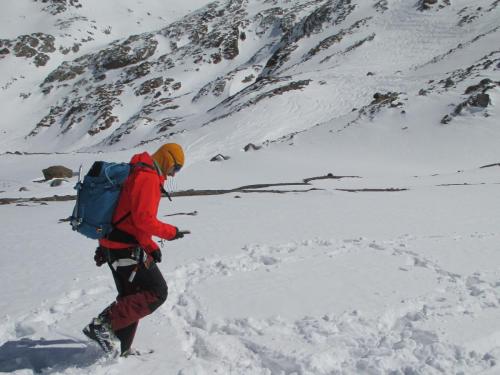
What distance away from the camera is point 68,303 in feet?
20.3

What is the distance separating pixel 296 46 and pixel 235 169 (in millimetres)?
50054

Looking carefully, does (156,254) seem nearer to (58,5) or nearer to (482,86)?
Answer: (482,86)

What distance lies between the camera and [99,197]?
4.10 m

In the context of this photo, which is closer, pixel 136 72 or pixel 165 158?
pixel 165 158

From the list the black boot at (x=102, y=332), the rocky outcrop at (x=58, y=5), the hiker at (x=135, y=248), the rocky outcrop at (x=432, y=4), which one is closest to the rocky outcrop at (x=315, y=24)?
the rocky outcrop at (x=432, y=4)

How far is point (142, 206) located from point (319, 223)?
7.96 m

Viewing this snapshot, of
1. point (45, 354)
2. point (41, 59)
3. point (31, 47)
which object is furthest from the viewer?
point (31, 47)

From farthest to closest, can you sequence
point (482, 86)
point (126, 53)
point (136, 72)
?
point (126, 53)
point (136, 72)
point (482, 86)

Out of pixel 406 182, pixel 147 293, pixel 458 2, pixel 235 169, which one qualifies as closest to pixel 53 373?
pixel 147 293

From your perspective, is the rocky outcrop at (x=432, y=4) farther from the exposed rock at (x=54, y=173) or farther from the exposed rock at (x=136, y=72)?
the exposed rock at (x=136, y=72)

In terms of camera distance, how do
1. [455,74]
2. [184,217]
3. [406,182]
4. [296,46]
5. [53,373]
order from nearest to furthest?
[53,373] → [184,217] → [406,182] → [455,74] → [296,46]

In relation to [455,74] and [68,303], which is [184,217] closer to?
[68,303]

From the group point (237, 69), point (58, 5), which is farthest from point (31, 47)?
point (237, 69)

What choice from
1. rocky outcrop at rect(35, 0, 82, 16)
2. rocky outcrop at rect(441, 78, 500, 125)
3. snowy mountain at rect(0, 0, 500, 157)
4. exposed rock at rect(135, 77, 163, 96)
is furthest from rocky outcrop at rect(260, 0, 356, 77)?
rocky outcrop at rect(35, 0, 82, 16)
